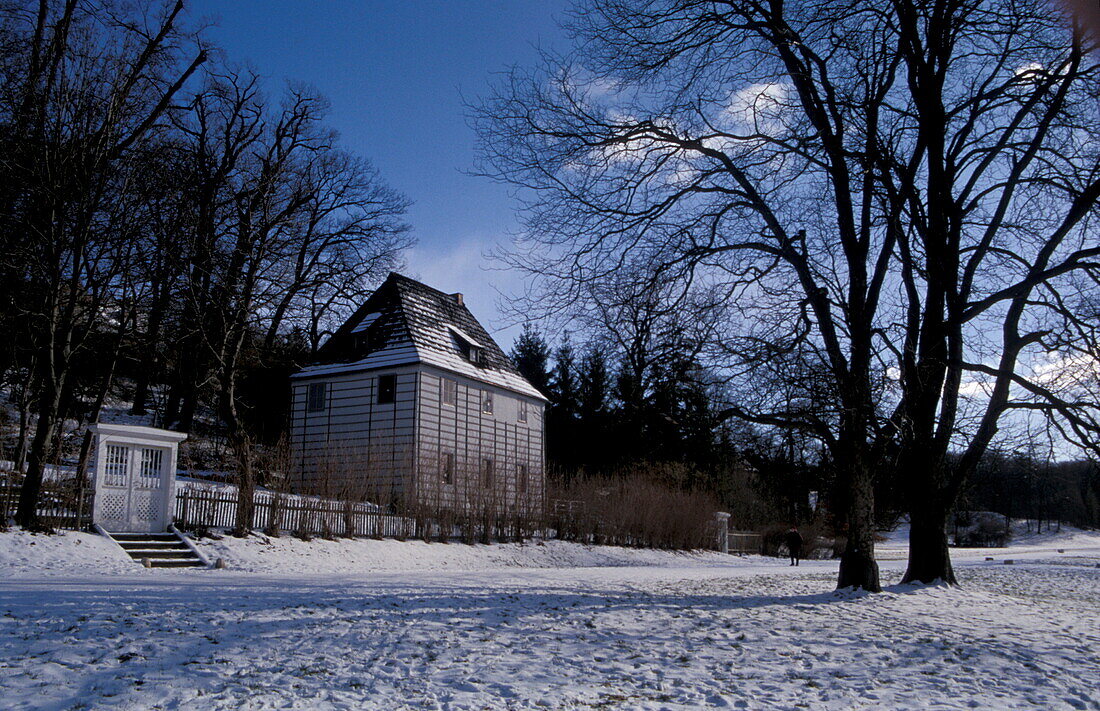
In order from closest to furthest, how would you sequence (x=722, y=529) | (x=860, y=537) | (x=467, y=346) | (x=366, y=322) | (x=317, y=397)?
1. (x=860, y=537)
2. (x=317, y=397)
3. (x=366, y=322)
4. (x=467, y=346)
5. (x=722, y=529)

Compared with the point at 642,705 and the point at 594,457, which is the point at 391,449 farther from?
the point at 642,705

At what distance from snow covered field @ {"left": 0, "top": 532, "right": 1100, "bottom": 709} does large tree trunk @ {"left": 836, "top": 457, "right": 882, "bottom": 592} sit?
0.51 metres

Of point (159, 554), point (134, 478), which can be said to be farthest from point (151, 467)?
point (159, 554)

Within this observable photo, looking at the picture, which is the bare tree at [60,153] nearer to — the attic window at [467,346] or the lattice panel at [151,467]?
the lattice panel at [151,467]

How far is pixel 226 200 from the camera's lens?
29672 mm

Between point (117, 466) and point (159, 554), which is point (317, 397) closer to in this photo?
point (117, 466)

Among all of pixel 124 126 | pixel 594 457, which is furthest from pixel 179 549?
pixel 594 457

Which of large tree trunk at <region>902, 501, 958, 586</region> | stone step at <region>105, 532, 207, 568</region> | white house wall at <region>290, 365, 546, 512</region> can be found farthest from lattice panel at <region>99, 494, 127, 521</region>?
large tree trunk at <region>902, 501, 958, 586</region>

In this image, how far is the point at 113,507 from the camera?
18812 mm

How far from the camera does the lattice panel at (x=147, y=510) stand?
753 inches

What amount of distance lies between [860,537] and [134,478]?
15.7 m

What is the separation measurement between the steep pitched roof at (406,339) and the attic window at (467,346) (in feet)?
0.14

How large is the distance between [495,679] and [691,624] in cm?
394

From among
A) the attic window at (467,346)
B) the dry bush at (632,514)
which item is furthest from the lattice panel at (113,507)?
the attic window at (467,346)
